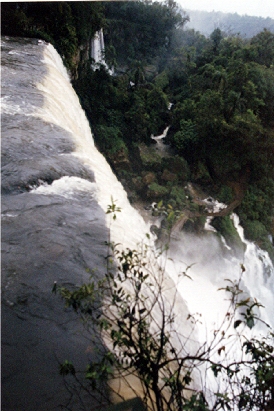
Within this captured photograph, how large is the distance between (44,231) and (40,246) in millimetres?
213

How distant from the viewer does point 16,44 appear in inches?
Result: 300

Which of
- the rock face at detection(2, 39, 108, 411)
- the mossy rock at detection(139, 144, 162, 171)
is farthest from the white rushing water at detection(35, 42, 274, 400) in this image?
the mossy rock at detection(139, 144, 162, 171)

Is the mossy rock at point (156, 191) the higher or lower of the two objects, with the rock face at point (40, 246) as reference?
lower

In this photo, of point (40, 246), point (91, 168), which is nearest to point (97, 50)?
point (91, 168)

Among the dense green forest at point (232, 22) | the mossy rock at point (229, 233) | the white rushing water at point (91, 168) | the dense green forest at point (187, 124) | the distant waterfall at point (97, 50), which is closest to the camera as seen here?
the white rushing water at point (91, 168)

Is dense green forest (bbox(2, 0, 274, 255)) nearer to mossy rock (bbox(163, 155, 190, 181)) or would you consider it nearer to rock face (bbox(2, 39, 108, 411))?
mossy rock (bbox(163, 155, 190, 181))

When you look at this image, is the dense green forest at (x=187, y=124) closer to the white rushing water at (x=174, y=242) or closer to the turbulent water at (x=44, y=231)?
the white rushing water at (x=174, y=242)

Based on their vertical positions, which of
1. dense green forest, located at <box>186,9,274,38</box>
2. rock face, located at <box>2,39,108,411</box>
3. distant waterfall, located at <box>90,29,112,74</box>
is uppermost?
dense green forest, located at <box>186,9,274,38</box>

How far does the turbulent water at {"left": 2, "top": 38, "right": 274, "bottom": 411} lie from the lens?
83.9 inches

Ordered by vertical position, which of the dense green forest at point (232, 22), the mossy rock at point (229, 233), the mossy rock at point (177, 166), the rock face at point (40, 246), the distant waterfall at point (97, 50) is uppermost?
the dense green forest at point (232, 22)

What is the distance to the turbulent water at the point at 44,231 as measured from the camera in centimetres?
213

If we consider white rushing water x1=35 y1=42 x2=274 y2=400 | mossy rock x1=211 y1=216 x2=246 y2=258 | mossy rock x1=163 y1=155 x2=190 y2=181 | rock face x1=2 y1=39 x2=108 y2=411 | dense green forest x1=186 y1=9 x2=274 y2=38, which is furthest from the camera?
dense green forest x1=186 y1=9 x2=274 y2=38

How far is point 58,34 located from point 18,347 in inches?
379

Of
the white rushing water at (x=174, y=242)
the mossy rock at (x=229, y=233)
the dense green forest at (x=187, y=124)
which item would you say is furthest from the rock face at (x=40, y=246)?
the mossy rock at (x=229, y=233)
